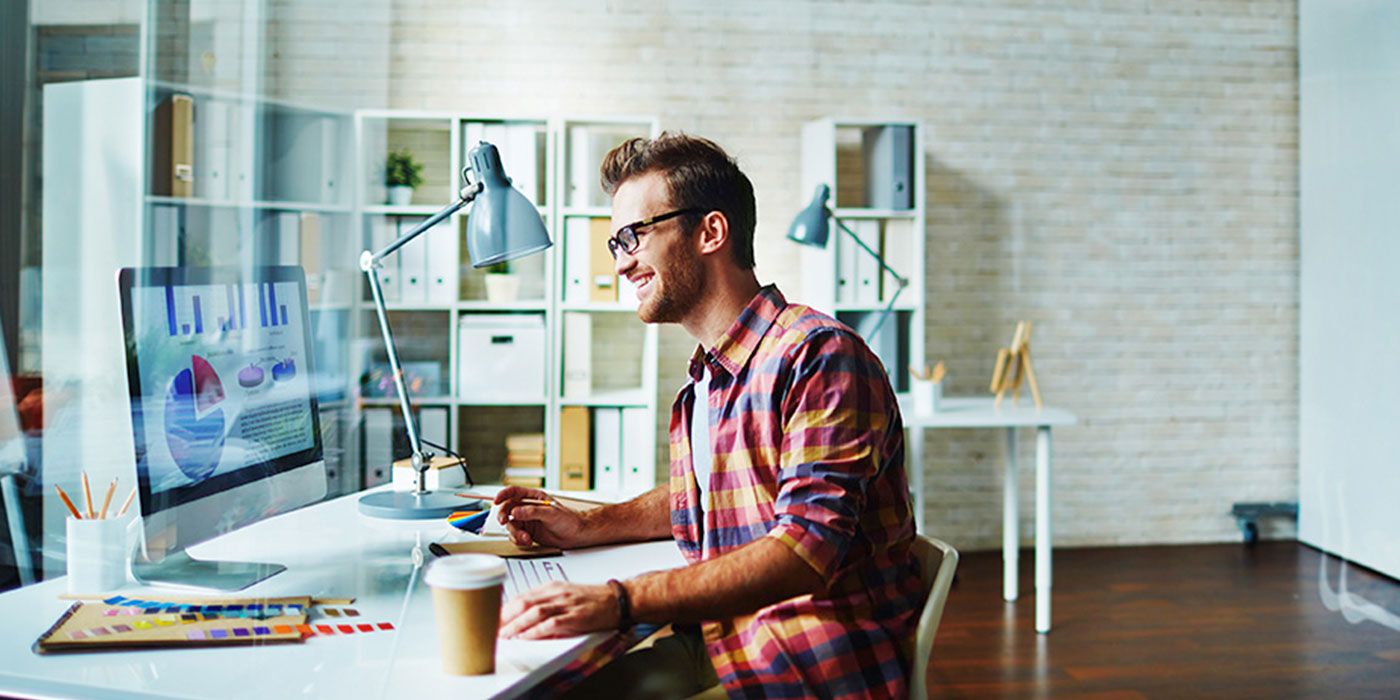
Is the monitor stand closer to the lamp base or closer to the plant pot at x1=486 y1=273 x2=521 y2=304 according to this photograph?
the lamp base

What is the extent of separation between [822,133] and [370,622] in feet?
11.0

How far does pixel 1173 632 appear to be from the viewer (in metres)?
3.62

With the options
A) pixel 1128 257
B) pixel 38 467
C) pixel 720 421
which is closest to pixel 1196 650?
pixel 1128 257

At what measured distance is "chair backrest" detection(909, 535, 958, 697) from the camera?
4.86ft

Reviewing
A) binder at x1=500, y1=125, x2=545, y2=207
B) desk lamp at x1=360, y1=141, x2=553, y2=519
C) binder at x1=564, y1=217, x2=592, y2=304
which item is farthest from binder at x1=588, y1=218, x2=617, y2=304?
desk lamp at x1=360, y1=141, x2=553, y2=519

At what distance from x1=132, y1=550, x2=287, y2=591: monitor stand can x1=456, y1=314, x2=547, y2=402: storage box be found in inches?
95.6

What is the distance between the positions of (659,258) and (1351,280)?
137 inches

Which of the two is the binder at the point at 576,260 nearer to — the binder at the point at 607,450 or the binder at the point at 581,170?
the binder at the point at 581,170

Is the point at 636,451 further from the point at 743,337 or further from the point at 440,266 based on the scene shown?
the point at 743,337

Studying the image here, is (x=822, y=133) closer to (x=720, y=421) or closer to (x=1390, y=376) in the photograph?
(x=1390, y=376)

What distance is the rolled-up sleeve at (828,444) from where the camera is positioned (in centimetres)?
143

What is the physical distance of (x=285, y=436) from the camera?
1.73 m

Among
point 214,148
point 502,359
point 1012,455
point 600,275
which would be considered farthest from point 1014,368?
point 214,148

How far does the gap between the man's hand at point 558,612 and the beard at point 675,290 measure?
543mm
